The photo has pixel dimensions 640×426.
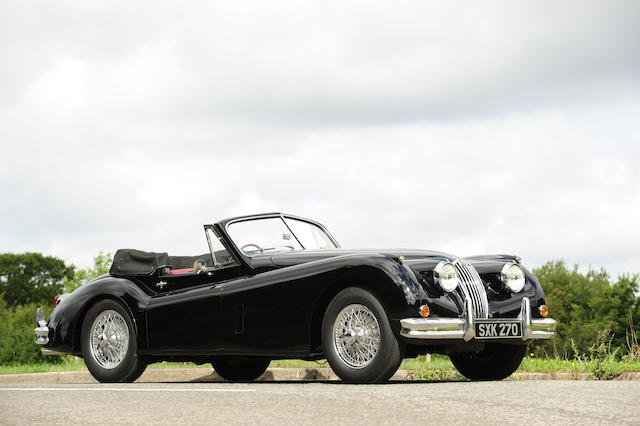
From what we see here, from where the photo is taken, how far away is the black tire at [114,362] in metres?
9.98

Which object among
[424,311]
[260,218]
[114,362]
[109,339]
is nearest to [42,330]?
[109,339]

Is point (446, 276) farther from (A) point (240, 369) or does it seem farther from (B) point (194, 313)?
(A) point (240, 369)

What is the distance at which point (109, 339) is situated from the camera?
10.2 m

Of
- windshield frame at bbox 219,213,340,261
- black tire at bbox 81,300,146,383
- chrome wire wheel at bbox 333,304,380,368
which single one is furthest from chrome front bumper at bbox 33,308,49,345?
chrome wire wheel at bbox 333,304,380,368

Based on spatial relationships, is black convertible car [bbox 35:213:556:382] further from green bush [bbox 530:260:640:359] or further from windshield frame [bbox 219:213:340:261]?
green bush [bbox 530:260:640:359]

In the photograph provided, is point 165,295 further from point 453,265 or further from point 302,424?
point 302,424

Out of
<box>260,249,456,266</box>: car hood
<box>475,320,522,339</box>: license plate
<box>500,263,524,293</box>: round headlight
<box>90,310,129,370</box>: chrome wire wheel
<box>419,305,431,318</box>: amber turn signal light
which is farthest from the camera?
<box>90,310,129,370</box>: chrome wire wheel

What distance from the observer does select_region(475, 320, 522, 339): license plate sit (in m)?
8.21

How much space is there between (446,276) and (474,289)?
470 millimetres

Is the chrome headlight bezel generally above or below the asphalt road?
above

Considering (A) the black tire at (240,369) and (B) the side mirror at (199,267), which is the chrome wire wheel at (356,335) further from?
(A) the black tire at (240,369)

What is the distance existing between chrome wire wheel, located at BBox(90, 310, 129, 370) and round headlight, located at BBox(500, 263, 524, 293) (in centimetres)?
409

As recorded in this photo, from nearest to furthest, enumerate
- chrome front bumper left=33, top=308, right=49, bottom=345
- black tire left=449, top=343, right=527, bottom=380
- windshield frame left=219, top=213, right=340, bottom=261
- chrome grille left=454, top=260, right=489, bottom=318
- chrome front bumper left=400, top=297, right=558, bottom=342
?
1. chrome front bumper left=400, top=297, right=558, bottom=342
2. chrome grille left=454, top=260, right=489, bottom=318
3. black tire left=449, top=343, right=527, bottom=380
4. windshield frame left=219, top=213, right=340, bottom=261
5. chrome front bumper left=33, top=308, right=49, bottom=345

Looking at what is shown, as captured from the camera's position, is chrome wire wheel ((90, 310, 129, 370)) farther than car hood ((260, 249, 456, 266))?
Yes
